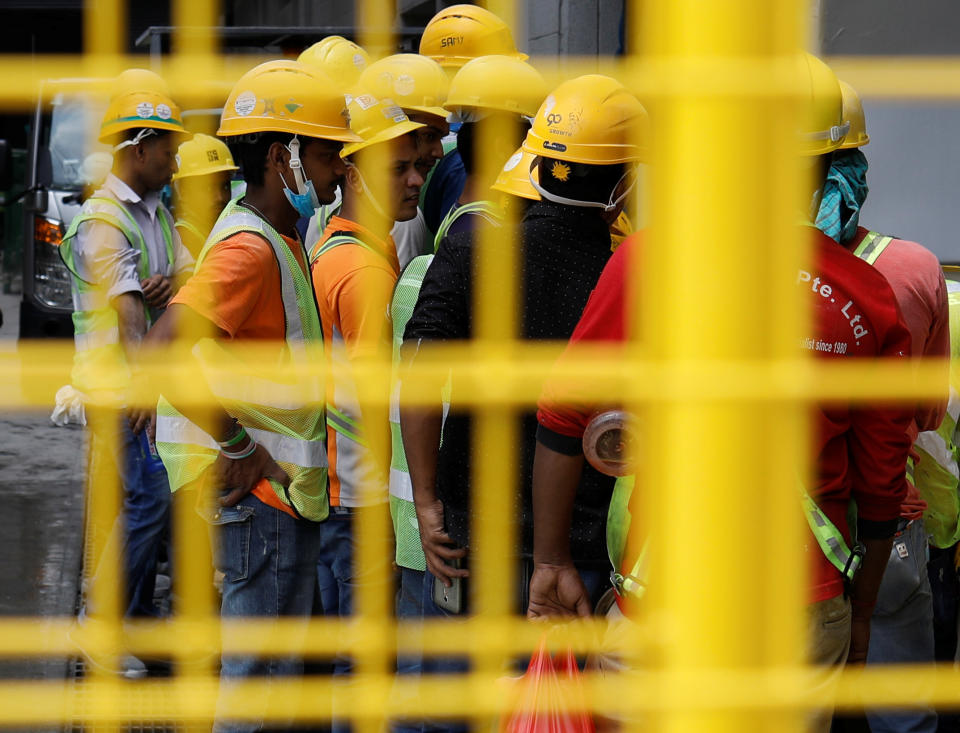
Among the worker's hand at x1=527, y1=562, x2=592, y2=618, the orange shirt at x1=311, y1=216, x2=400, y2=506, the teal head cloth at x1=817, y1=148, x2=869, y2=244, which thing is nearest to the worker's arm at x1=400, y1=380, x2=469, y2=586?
the orange shirt at x1=311, y1=216, x2=400, y2=506

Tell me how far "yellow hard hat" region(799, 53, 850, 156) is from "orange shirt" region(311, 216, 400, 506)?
111 cm

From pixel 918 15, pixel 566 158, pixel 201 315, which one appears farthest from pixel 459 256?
pixel 918 15

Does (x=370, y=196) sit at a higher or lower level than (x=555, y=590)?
higher

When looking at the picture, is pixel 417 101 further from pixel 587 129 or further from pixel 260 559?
pixel 260 559

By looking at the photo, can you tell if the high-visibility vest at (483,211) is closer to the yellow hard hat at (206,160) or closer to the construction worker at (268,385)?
the construction worker at (268,385)

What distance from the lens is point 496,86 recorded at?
2736mm

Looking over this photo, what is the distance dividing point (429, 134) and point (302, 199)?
0.77 meters

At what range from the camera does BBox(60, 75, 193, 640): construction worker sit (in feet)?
11.4

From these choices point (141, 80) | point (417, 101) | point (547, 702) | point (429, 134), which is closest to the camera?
point (141, 80)

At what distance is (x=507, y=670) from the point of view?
92.4 inches

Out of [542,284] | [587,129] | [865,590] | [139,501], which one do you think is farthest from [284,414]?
[139,501]

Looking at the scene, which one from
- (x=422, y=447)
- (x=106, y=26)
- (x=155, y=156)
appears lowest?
(x=422, y=447)

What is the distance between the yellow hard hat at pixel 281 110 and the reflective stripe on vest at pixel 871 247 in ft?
3.71

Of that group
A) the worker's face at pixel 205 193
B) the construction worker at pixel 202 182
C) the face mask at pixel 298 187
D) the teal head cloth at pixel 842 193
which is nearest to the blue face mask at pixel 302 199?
the face mask at pixel 298 187
